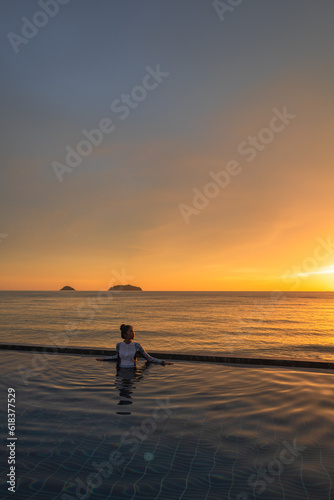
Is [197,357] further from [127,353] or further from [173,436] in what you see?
[173,436]

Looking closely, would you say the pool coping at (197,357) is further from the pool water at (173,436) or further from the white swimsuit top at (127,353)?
the white swimsuit top at (127,353)

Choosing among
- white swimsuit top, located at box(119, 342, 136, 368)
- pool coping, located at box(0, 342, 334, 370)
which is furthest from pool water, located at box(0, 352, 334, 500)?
pool coping, located at box(0, 342, 334, 370)

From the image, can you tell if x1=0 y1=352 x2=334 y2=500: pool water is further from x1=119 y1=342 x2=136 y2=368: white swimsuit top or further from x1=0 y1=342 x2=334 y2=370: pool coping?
x1=0 y1=342 x2=334 y2=370: pool coping

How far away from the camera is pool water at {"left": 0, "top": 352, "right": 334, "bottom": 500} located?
431 cm

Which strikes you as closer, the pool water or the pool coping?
the pool water

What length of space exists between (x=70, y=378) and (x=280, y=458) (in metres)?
6.31

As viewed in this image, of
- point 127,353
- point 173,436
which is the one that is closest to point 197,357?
point 127,353

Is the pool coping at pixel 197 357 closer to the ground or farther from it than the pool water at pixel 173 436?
farther from it

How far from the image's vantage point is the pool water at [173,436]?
4309 millimetres

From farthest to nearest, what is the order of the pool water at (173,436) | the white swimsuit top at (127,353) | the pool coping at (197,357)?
the pool coping at (197,357) → the white swimsuit top at (127,353) → the pool water at (173,436)

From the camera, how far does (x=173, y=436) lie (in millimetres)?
5742

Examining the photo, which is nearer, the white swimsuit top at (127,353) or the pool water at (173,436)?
the pool water at (173,436)

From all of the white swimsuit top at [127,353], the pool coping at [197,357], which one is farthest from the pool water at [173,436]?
the pool coping at [197,357]

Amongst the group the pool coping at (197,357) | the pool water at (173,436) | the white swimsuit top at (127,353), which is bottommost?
the pool water at (173,436)
